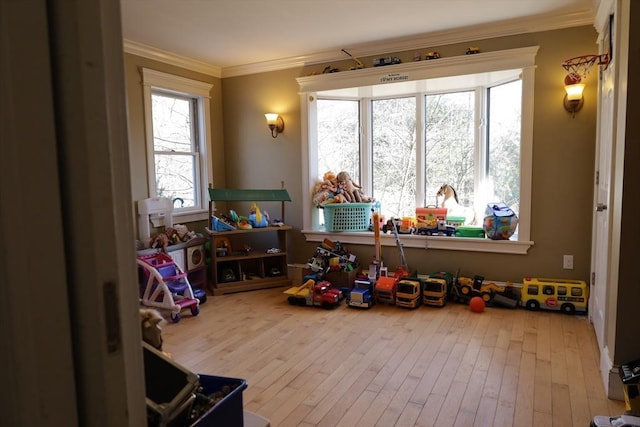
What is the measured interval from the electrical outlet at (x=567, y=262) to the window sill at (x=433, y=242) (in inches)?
11.5

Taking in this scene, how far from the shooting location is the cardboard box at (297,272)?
185 inches

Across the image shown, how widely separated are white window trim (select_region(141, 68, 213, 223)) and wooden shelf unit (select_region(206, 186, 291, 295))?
15.9 inches

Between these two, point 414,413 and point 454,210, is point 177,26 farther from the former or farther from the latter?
point 414,413

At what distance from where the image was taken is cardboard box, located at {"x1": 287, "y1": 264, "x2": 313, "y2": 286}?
4.70 metres

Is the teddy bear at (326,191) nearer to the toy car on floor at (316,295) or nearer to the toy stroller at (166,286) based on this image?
the toy car on floor at (316,295)

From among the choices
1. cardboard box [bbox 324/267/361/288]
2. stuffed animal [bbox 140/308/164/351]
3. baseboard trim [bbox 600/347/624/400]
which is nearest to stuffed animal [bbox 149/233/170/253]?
cardboard box [bbox 324/267/361/288]

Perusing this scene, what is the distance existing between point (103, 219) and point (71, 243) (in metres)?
0.04

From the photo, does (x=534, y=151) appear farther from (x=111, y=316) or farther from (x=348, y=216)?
(x=111, y=316)

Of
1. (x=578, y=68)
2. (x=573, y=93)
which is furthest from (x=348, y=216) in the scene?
(x=578, y=68)

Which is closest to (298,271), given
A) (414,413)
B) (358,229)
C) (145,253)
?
(358,229)

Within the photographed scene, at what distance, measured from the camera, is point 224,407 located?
922mm

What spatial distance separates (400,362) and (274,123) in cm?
300

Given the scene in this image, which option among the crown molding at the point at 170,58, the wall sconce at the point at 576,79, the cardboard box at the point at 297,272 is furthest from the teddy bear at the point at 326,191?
the wall sconce at the point at 576,79

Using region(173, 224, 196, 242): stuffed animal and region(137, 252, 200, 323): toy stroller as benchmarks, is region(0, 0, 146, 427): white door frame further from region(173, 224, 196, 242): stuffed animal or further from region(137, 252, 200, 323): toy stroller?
region(173, 224, 196, 242): stuffed animal
